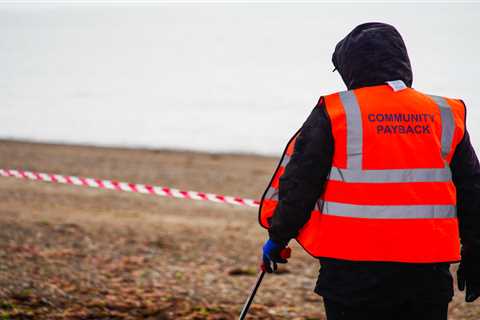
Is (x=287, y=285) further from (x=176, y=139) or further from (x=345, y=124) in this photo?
(x=176, y=139)

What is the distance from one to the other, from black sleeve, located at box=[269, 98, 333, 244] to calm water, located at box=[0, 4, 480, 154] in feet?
28.5

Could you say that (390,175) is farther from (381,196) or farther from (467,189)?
(467,189)

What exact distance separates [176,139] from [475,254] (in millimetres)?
15874

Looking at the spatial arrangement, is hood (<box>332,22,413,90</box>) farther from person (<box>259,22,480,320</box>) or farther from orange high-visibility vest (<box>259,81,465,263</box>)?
orange high-visibility vest (<box>259,81,465,263</box>)

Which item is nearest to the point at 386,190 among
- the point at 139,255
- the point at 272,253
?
the point at 272,253

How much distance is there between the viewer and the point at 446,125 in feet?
9.31

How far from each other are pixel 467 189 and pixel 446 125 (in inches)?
11.6

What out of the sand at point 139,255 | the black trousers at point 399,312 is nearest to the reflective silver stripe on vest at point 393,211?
the black trousers at point 399,312

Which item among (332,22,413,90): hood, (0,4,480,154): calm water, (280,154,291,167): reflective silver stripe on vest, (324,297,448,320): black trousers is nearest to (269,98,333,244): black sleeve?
(280,154,291,167): reflective silver stripe on vest

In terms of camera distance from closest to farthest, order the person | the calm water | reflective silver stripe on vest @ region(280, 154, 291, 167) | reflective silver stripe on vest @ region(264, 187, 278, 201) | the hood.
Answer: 1. the person
2. the hood
3. reflective silver stripe on vest @ region(280, 154, 291, 167)
4. reflective silver stripe on vest @ region(264, 187, 278, 201)
5. the calm water

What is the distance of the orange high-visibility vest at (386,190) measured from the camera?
274cm

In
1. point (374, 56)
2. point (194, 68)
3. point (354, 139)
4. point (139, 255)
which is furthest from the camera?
point (194, 68)

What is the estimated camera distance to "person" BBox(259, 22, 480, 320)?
2.73m

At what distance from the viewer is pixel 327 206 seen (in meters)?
2.80
